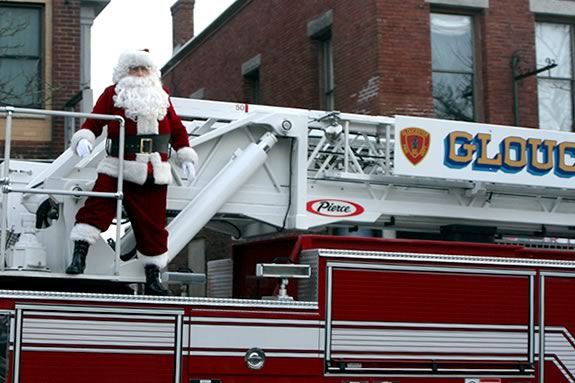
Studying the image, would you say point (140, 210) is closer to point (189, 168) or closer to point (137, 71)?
point (189, 168)

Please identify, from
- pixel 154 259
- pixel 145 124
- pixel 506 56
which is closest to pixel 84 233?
pixel 154 259

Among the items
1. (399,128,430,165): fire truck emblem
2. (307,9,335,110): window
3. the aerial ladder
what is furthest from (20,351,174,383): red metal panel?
(307,9,335,110): window

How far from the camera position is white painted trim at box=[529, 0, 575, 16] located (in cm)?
1520

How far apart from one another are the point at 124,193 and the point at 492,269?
9.37ft

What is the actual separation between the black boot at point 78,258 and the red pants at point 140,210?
163mm

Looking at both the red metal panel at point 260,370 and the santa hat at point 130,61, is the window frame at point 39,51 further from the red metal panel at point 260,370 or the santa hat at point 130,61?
the red metal panel at point 260,370

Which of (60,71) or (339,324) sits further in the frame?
(60,71)

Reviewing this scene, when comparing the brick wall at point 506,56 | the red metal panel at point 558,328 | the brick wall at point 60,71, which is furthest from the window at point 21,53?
the red metal panel at point 558,328

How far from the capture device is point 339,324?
7.50m

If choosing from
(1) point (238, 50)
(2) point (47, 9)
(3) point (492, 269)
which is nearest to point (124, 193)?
(3) point (492, 269)

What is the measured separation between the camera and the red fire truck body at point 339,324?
673 cm

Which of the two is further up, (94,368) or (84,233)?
(84,233)

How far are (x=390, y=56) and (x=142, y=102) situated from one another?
7.39m

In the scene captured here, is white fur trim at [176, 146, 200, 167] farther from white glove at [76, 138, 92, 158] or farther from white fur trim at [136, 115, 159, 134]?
white glove at [76, 138, 92, 158]
